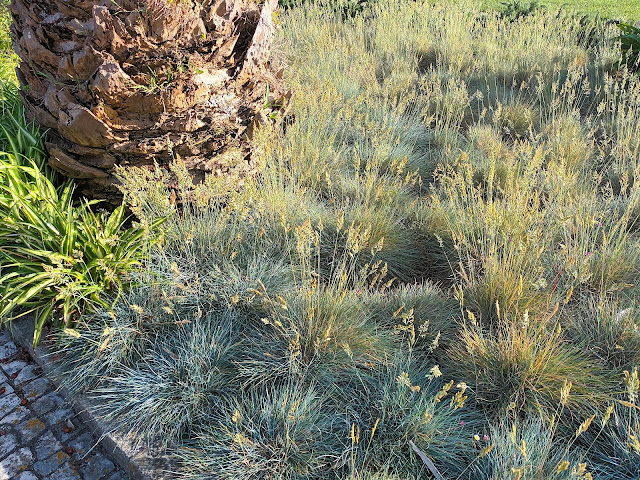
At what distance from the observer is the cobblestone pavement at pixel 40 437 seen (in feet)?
7.52

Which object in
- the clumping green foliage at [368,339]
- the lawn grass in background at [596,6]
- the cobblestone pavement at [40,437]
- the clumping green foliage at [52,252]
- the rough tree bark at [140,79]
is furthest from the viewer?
the lawn grass in background at [596,6]

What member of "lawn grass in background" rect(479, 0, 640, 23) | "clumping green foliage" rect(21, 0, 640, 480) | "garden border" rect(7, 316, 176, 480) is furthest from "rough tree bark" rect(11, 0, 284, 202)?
"lawn grass in background" rect(479, 0, 640, 23)

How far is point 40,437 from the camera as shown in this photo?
7.99 feet

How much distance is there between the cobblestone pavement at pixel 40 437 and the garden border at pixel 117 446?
48 millimetres

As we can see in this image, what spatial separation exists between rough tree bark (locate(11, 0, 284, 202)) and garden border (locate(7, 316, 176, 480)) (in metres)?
1.22

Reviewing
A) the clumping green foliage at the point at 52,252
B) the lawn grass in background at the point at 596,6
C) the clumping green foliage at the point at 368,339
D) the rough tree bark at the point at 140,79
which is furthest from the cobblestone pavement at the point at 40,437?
the lawn grass in background at the point at 596,6

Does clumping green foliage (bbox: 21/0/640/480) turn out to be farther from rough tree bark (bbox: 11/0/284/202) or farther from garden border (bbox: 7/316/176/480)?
rough tree bark (bbox: 11/0/284/202)

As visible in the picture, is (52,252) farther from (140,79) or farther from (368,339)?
(368,339)

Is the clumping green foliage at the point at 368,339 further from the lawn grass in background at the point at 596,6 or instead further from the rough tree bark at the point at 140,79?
the lawn grass in background at the point at 596,6

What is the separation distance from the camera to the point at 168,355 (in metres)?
2.60

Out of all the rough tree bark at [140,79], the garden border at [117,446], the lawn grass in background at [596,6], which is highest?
the rough tree bark at [140,79]

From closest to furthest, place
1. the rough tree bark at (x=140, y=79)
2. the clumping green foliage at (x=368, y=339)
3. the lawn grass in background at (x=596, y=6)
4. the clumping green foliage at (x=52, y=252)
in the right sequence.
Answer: the clumping green foliage at (x=368, y=339), the clumping green foliage at (x=52, y=252), the rough tree bark at (x=140, y=79), the lawn grass in background at (x=596, y=6)

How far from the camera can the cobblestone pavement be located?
229 centimetres

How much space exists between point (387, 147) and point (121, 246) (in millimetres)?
2157
